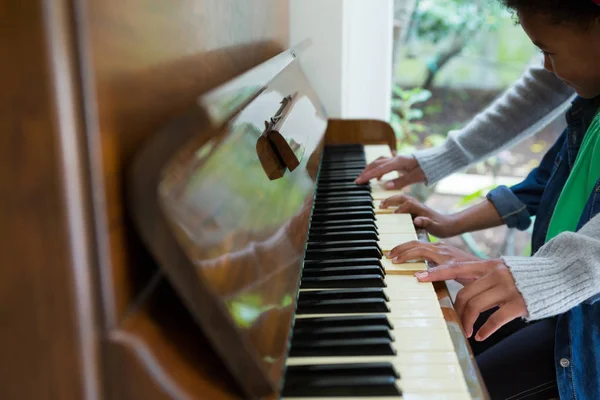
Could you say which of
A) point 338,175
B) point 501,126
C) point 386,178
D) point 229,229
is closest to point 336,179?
point 338,175

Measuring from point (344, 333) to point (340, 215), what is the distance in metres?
0.50

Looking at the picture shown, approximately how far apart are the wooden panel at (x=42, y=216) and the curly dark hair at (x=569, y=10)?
914 mm

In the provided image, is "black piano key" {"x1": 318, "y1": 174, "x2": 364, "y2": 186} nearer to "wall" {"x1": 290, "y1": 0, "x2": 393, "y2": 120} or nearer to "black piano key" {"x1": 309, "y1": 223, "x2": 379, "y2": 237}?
"black piano key" {"x1": 309, "y1": 223, "x2": 379, "y2": 237}

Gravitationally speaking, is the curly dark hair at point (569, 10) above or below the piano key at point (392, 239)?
above

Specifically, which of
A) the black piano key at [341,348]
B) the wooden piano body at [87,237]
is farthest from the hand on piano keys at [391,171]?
the wooden piano body at [87,237]

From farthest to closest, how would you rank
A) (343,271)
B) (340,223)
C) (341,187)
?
(341,187) < (340,223) < (343,271)

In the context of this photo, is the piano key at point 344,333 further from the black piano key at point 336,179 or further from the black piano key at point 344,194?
the black piano key at point 336,179

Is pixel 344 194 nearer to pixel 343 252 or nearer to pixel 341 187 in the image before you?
pixel 341 187

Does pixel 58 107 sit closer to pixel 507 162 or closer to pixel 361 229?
pixel 361 229

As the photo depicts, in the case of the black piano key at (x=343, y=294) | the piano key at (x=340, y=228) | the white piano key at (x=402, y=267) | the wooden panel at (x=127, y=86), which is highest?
the wooden panel at (x=127, y=86)

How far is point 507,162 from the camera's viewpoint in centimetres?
321

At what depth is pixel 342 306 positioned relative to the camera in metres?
0.87

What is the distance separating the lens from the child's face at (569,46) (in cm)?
114

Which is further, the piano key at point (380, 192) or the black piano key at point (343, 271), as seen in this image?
the piano key at point (380, 192)
